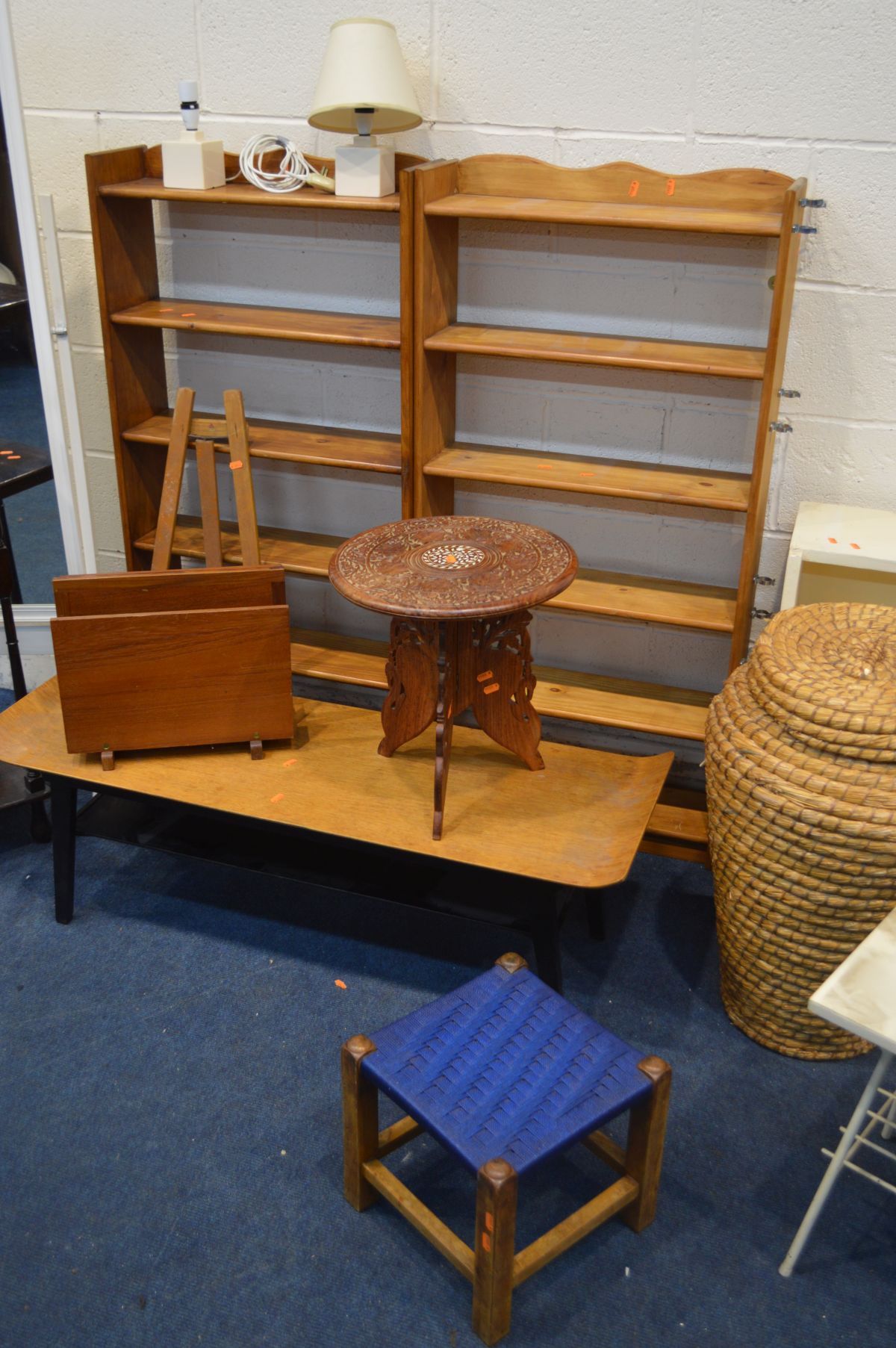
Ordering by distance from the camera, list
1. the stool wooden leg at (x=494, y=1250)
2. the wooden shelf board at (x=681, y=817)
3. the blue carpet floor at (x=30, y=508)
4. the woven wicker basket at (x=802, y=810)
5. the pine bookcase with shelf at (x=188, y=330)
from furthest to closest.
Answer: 1. the blue carpet floor at (x=30, y=508)
2. the wooden shelf board at (x=681, y=817)
3. the pine bookcase with shelf at (x=188, y=330)
4. the woven wicker basket at (x=802, y=810)
5. the stool wooden leg at (x=494, y=1250)

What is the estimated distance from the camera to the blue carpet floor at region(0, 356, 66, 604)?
357 centimetres

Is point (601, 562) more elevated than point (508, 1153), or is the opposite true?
point (601, 562)

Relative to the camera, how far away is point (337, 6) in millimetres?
2906

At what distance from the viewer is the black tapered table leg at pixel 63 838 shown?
9.21 feet

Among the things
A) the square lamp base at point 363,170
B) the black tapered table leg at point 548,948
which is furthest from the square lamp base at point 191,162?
the black tapered table leg at point 548,948

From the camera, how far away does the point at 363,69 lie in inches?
104

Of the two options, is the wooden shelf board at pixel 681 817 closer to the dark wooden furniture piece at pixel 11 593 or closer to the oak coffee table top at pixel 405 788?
the oak coffee table top at pixel 405 788

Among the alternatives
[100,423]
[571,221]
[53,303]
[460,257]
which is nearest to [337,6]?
[460,257]

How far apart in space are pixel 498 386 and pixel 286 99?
89cm

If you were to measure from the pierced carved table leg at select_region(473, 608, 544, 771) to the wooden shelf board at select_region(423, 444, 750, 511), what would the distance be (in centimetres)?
46

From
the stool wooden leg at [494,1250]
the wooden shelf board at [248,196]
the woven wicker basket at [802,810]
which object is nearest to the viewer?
the stool wooden leg at [494,1250]

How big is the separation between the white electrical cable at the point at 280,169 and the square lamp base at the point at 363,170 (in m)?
0.09

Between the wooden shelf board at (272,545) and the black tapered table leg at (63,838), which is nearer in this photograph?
the black tapered table leg at (63,838)

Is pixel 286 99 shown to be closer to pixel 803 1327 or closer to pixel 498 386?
pixel 498 386
